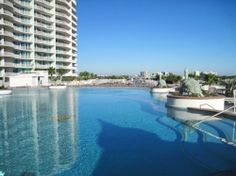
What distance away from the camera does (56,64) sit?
75.7 meters

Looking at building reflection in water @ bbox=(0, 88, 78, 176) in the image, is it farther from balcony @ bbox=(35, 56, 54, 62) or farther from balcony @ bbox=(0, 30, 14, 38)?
balcony @ bbox=(35, 56, 54, 62)

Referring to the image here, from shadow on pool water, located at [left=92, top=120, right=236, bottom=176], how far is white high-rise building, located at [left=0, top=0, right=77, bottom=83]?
49763 mm

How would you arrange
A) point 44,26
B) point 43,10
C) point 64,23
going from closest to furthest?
point 43,10, point 44,26, point 64,23

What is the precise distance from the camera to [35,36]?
67625 mm

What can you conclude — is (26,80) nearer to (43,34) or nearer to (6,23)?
(6,23)

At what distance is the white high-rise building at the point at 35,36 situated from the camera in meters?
57.1

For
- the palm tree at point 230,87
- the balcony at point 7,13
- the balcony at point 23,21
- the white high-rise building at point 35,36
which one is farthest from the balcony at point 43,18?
the palm tree at point 230,87

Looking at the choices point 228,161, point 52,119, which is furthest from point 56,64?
point 228,161

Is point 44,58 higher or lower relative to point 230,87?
higher

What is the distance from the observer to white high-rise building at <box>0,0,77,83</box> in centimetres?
5709

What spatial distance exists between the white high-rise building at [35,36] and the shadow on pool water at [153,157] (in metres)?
49.8

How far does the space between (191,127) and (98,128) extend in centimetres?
513

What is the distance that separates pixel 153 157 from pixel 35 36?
64403 mm

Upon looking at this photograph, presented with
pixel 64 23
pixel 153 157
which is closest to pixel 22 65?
pixel 64 23
